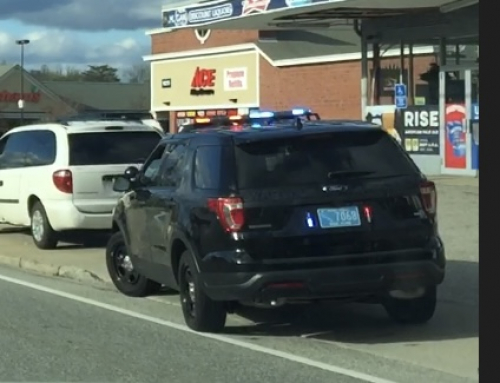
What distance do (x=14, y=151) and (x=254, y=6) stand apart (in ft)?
34.6

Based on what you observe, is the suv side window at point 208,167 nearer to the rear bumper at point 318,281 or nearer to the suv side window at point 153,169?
the rear bumper at point 318,281

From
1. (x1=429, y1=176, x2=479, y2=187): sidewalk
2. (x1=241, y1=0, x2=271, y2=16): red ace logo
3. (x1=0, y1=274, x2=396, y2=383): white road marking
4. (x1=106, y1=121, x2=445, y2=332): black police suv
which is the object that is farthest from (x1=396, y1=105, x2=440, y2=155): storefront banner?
(x1=106, y1=121, x2=445, y2=332): black police suv

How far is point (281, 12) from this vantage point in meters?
24.3

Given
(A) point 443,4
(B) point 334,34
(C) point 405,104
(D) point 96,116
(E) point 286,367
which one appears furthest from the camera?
(B) point 334,34

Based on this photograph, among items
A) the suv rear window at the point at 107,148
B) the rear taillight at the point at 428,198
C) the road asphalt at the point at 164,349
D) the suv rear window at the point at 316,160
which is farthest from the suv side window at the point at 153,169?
the suv rear window at the point at 107,148

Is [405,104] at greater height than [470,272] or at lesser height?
greater

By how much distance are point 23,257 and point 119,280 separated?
3227 mm

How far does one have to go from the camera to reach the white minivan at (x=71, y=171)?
1443 centimetres

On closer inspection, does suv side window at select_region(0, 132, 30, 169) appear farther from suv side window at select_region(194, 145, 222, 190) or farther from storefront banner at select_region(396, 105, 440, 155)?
storefront banner at select_region(396, 105, 440, 155)

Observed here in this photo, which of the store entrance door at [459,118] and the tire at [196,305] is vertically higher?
the store entrance door at [459,118]

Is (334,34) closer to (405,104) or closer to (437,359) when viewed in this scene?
(405,104)

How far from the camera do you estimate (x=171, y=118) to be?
4178 cm

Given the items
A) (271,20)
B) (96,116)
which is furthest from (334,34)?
(96,116)

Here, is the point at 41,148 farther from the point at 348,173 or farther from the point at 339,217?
the point at 339,217
